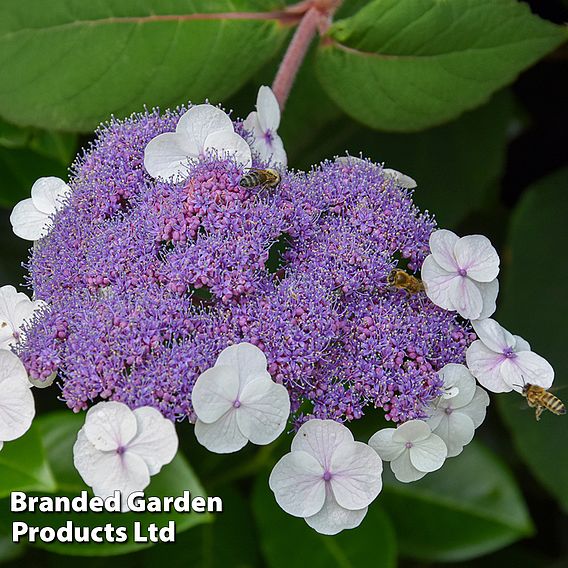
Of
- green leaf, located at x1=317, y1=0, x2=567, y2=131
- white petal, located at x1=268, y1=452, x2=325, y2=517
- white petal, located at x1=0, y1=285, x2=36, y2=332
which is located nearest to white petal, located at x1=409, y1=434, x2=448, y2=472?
white petal, located at x1=268, y1=452, x2=325, y2=517

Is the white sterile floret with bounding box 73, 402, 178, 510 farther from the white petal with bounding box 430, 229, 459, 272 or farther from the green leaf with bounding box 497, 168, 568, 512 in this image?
the green leaf with bounding box 497, 168, 568, 512

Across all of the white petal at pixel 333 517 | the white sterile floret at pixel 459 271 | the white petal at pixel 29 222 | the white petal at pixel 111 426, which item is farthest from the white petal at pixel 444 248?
the white petal at pixel 29 222

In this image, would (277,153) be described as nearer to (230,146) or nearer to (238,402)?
(230,146)

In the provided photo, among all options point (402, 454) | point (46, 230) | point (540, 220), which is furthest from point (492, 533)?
point (46, 230)

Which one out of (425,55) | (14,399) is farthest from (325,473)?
(425,55)

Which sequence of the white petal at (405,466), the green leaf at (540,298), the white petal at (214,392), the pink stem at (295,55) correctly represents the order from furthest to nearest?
the green leaf at (540,298) < the pink stem at (295,55) < the white petal at (405,466) < the white petal at (214,392)

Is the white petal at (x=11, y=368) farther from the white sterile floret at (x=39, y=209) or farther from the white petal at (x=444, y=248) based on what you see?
the white petal at (x=444, y=248)
